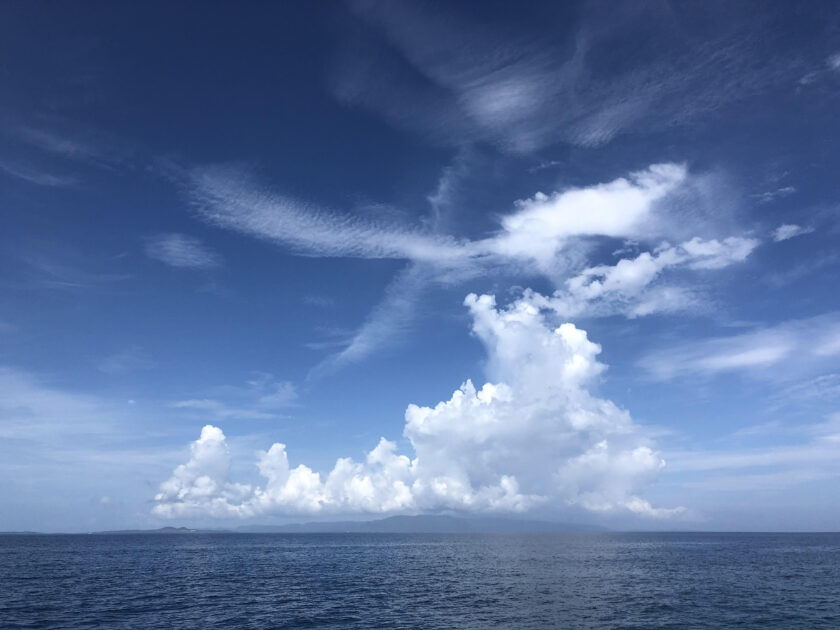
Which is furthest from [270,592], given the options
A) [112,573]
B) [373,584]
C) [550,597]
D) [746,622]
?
[746,622]

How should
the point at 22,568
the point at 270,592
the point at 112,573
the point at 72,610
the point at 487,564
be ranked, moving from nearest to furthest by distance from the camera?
the point at 72,610 < the point at 270,592 < the point at 112,573 < the point at 22,568 < the point at 487,564

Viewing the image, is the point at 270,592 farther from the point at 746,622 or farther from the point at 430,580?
the point at 746,622

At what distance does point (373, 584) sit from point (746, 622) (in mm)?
58829

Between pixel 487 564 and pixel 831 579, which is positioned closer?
pixel 831 579

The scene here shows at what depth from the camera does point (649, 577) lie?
10525cm

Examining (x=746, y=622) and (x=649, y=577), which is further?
(x=649, y=577)

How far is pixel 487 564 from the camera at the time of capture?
136625 millimetres

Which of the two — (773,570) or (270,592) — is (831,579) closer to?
(773,570)

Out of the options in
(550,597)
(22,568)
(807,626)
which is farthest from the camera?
(22,568)

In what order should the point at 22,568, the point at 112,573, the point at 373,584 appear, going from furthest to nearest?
the point at 22,568 < the point at 112,573 < the point at 373,584

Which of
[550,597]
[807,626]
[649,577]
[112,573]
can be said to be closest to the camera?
[807,626]

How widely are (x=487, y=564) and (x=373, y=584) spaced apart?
157 ft

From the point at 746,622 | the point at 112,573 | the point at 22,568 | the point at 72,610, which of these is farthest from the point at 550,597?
the point at 22,568

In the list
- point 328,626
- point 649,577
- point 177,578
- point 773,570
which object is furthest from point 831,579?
point 177,578
